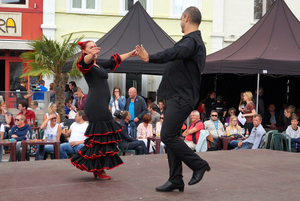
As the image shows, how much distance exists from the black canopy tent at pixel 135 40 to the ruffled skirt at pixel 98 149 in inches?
240

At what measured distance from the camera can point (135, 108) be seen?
1038 centimetres

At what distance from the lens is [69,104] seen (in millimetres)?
11500

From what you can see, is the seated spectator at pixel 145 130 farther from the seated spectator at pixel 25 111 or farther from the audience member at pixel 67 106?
the audience member at pixel 67 106

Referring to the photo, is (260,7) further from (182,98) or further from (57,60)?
(182,98)

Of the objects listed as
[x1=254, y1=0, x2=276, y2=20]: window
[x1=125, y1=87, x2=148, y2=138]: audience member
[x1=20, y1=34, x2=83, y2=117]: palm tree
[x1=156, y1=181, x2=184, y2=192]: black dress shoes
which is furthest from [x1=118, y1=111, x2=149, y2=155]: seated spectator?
[x1=254, y1=0, x2=276, y2=20]: window

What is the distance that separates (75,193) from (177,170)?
109 cm

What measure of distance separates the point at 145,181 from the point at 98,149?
713 mm

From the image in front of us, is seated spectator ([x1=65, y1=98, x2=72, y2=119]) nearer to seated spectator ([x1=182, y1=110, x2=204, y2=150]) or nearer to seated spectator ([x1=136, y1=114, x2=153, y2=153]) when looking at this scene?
seated spectator ([x1=136, y1=114, x2=153, y2=153])

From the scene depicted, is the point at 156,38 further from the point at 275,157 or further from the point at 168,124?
the point at 168,124

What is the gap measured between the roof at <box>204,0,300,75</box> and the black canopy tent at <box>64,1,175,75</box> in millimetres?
1531

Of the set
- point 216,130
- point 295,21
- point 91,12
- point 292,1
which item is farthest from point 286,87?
point 91,12

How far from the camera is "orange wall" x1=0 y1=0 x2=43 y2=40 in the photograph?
602 inches

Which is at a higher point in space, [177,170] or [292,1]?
[292,1]

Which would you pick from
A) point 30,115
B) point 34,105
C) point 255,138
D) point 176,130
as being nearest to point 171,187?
point 176,130
